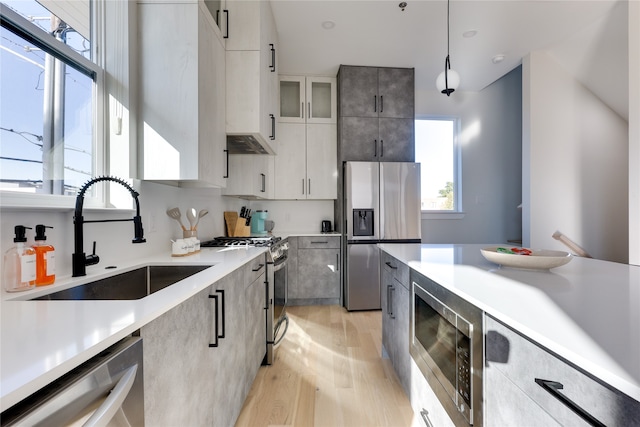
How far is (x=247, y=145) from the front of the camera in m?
2.52

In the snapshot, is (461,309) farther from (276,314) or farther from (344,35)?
(344,35)

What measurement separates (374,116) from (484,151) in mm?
1957

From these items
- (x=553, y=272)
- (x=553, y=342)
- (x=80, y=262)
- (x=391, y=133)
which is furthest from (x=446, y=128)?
(x=80, y=262)

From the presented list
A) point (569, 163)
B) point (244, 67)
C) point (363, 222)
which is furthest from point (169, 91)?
point (569, 163)

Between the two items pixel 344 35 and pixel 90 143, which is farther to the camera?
pixel 344 35

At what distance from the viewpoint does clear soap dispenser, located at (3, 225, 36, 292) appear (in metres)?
0.89

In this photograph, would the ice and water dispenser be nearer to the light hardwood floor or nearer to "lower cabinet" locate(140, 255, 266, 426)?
the light hardwood floor

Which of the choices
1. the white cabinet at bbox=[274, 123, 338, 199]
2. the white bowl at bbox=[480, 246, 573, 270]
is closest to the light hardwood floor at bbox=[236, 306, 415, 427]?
the white bowl at bbox=[480, 246, 573, 270]

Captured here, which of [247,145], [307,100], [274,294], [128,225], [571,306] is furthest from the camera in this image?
[307,100]

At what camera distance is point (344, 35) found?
112 inches

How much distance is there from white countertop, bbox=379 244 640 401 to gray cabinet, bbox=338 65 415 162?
2277 mm

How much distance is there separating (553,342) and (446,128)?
167 inches

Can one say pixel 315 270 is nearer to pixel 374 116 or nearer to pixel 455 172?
pixel 374 116

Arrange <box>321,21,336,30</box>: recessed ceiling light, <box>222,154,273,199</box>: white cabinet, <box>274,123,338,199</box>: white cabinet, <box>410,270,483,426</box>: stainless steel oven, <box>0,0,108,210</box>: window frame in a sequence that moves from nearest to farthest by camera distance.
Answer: <box>410,270,483,426</box>: stainless steel oven → <box>0,0,108,210</box>: window frame → <box>321,21,336,30</box>: recessed ceiling light → <box>222,154,273,199</box>: white cabinet → <box>274,123,338,199</box>: white cabinet
